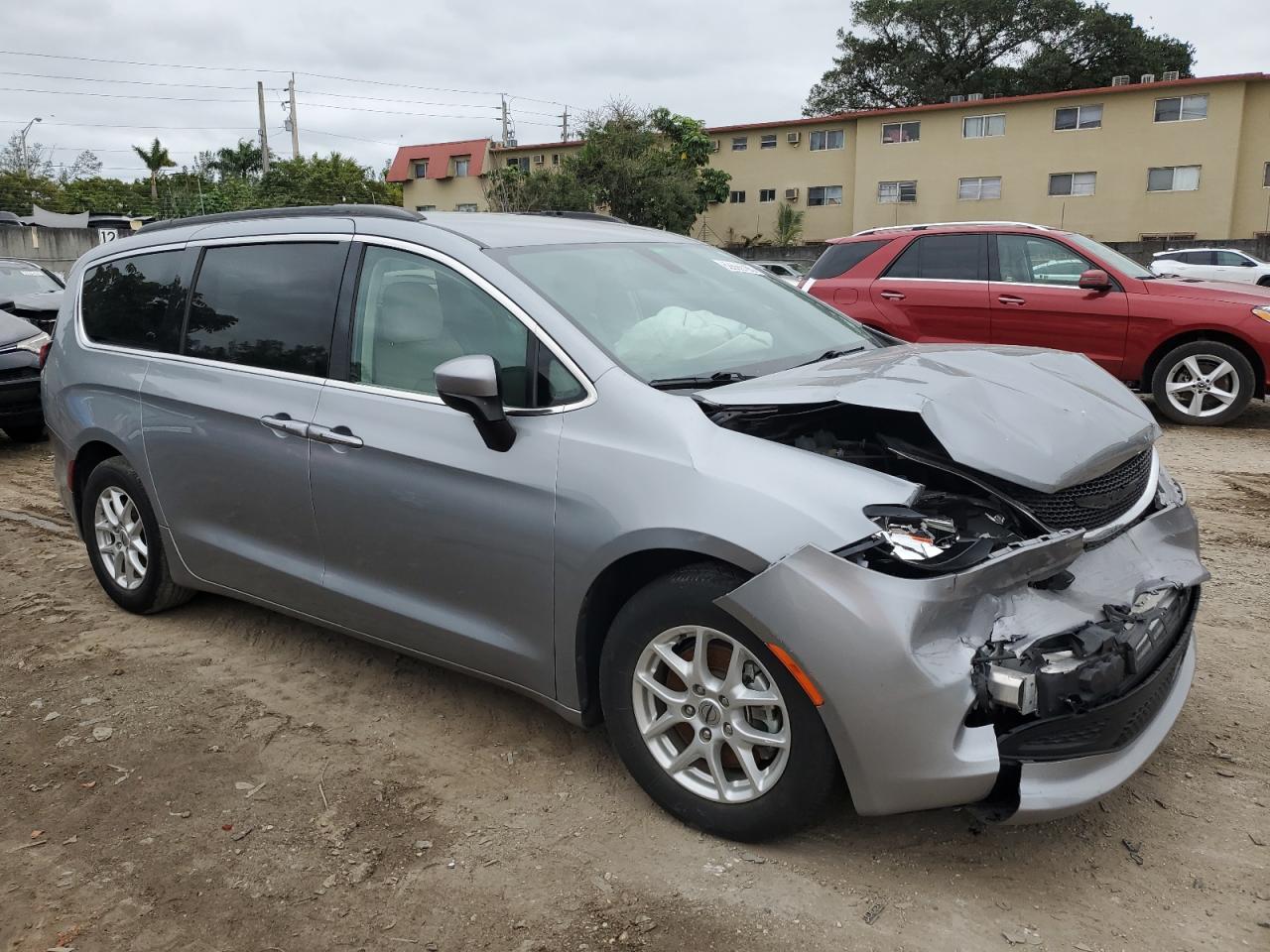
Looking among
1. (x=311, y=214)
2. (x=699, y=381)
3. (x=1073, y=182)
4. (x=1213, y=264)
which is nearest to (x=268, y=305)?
(x=311, y=214)

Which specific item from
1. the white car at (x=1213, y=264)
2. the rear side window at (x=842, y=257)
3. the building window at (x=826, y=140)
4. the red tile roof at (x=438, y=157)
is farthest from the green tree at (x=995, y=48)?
the rear side window at (x=842, y=257)

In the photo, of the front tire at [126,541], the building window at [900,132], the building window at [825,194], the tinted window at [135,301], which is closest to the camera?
the tinted window at [135,301]

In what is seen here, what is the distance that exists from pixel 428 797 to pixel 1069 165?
131 feet

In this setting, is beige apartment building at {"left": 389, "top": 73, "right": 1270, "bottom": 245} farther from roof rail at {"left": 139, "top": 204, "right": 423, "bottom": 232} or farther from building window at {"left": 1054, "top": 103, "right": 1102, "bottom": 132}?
roof rail at {"left": 139, "top": 204, "right": 423, "bottom": 232}

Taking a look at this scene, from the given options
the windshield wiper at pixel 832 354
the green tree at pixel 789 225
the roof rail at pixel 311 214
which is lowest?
the windshield wiper at pixel 832 354

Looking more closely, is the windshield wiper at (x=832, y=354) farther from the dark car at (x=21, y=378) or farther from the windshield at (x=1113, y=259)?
the dark car at (x=21, y=378)

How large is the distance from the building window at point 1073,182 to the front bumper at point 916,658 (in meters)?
39.4

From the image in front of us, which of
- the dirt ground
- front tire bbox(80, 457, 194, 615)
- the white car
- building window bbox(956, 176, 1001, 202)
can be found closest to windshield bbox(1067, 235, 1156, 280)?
the dirt ground

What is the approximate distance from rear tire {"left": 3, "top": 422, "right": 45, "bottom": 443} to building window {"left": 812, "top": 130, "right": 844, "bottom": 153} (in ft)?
126

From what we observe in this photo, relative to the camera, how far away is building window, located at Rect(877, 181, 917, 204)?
40.2 m

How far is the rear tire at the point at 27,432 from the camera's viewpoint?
29.2 feet

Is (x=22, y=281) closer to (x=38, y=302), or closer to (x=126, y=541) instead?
(x=38, y=302)

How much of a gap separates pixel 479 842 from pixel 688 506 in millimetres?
1141

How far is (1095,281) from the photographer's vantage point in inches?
339
